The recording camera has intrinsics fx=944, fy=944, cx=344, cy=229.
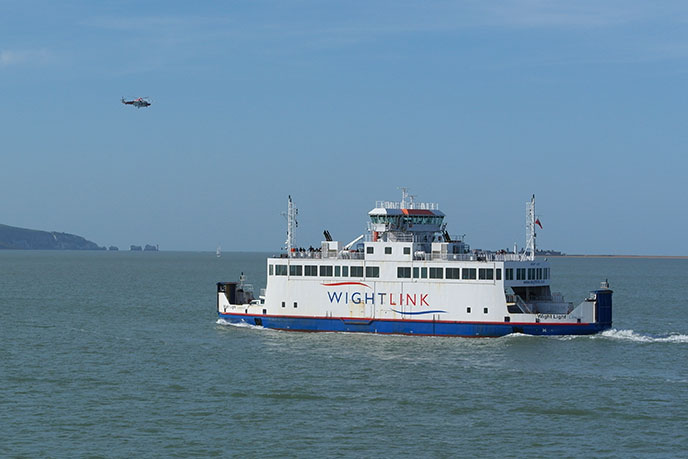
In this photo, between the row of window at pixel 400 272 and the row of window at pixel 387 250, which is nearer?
the row of window at pixel 400 272

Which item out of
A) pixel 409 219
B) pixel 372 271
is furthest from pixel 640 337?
pixel 372 271

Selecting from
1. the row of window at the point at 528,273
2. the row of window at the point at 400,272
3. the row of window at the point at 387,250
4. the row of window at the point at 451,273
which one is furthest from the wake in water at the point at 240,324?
the row of window at the point at 528,273

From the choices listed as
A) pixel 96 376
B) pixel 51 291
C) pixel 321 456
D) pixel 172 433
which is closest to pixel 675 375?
pixel 321 456

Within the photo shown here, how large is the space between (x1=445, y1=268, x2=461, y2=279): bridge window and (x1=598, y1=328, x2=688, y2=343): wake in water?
844 cm

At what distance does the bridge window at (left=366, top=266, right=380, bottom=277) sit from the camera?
52.9 meters

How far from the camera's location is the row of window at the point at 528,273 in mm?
51013

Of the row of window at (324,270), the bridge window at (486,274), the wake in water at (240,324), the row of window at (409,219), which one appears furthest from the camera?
the wake in water at (240,324)

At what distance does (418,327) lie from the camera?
170ft

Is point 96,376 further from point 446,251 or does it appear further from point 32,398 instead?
point 446,251

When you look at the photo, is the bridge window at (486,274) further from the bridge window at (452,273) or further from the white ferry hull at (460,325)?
the white ferry hull at (460,325)

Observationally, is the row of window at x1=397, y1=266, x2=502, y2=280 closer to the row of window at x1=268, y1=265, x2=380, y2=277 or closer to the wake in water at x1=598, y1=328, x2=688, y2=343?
the row of window at x1=268, y1=265, x2=380, y2=277

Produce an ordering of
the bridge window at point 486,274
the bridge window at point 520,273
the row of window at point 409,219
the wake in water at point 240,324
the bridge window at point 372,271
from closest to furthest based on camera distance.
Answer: the bridge window at point 486,274, the bridge window at point 520,273, the bridge window at point 372,271, the row of window at point 409,219, the wake in water at point 240,324

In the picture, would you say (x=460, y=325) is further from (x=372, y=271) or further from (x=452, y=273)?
(x=372, y=271)

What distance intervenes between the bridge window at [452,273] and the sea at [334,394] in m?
3.43
